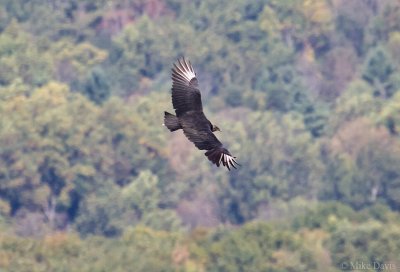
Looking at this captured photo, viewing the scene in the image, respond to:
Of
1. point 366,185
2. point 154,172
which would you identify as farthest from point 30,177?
point 366,185

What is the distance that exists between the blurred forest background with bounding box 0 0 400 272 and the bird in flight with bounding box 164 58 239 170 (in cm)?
2536

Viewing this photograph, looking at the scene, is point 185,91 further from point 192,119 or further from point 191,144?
point 191,144

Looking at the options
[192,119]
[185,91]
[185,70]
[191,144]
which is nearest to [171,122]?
[192,119]

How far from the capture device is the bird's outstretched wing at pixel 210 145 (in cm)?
1658

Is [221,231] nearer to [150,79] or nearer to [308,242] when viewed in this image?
[308,242]

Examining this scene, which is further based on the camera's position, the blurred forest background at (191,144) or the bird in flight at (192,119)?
the blurred forest background at (191,144)

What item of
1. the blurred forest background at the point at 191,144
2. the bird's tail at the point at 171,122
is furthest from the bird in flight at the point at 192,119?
the blurred forest background at the point at 191,144

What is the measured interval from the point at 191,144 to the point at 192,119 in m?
49.1

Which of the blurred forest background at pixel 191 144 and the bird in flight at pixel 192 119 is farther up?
the blurred forest background at pixel 191 144

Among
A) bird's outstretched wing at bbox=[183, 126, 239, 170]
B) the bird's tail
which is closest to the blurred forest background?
the bird's tail

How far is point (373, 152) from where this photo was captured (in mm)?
68250

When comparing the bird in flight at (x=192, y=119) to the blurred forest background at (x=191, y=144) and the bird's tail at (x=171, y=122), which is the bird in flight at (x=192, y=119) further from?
the blurred forest background at (x=191, y=144)

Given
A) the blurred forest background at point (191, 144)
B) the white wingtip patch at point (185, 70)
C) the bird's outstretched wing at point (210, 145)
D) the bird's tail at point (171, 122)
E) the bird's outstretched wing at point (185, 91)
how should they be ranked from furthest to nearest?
the blurred forest background at point (191, 144) < the white wingtip patch at point (185, 70) < the bird's outstretched wing at point (185, 91) < the bird's tail at point (171, 122) < the bird's outstretched wing at point (210, 145)

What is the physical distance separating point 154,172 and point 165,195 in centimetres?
186
